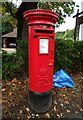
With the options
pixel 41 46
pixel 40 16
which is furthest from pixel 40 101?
pixel 40 16

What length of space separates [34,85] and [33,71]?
0.28m

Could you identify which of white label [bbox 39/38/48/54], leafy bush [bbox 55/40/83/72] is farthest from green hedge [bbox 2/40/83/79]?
white label [bbox 39/38/48/54]

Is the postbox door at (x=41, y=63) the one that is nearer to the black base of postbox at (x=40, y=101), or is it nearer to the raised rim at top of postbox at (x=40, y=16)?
the black base of postbox at (x=40, y=101)

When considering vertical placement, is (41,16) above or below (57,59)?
above

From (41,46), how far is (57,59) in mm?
2071

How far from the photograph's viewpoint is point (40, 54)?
140 inches

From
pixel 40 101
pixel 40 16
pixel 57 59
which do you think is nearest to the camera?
pixel 40 16

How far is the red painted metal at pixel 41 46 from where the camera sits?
11.2 ft

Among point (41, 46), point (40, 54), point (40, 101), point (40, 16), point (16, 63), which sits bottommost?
point (40, 101)

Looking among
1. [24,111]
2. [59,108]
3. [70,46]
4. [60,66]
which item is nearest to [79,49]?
[70,46]

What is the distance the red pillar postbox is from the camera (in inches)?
135

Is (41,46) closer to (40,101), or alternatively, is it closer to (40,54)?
(40,54)

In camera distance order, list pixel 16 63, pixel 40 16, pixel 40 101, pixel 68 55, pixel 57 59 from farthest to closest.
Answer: pixel 68 55
pixel 57 59
pixel 16 63
pixel 40 101
pixel 40 16

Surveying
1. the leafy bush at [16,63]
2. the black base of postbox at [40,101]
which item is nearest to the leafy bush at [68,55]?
the leafy bush at [16,63]
